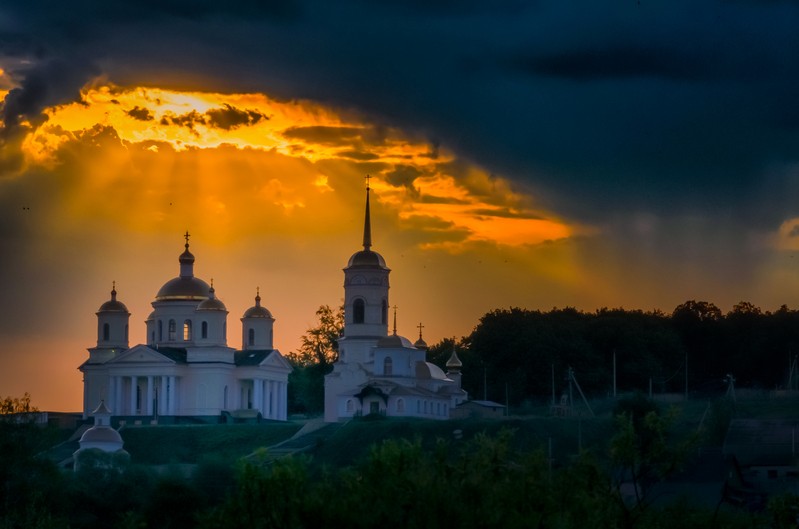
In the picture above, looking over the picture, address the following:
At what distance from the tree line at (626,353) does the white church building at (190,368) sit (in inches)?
404

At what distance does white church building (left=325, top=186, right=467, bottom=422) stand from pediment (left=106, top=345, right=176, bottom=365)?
8.43 metres

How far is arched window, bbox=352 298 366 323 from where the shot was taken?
94.8 metres

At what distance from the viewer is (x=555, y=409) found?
3425 inches

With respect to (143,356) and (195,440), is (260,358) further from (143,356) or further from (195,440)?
(195,440)

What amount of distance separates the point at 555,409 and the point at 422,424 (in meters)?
7.05

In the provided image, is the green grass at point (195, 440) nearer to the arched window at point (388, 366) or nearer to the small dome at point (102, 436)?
the small dome at point (102, 436)

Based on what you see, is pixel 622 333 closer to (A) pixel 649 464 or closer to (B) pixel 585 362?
(B) pixel 585 362

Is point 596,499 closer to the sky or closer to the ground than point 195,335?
closer to the ground

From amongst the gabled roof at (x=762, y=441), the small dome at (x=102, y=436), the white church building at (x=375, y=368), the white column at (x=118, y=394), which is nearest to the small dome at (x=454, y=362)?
the white church building at (x=375, y=368)

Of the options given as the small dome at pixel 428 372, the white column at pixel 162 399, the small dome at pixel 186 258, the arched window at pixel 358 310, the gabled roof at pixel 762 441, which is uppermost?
the small dome at pixel 186 258

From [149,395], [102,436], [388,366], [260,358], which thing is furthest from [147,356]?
[388,366]

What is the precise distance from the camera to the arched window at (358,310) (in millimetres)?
94750

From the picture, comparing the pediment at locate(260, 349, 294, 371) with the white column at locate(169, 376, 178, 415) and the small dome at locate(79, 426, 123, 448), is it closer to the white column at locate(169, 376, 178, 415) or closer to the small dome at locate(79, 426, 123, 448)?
the white column at locate(169, 376, 178, 415)

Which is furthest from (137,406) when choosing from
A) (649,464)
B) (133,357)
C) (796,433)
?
(649,464)
